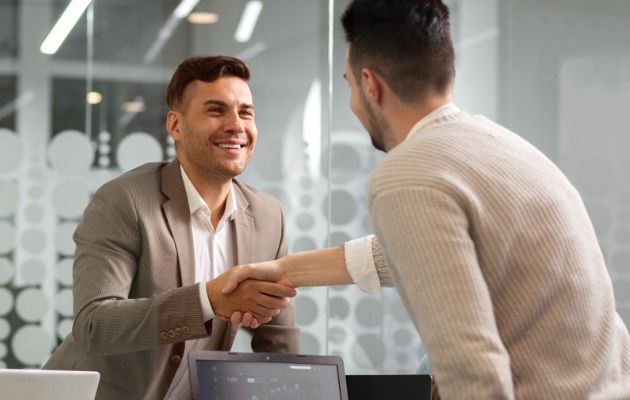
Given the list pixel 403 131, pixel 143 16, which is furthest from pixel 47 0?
pixel 403 131

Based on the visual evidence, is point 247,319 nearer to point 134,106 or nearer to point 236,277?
point 236,277

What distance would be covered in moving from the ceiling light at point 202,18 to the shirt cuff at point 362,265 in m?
3.00

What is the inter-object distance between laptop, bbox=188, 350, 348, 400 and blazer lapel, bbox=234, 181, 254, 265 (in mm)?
545

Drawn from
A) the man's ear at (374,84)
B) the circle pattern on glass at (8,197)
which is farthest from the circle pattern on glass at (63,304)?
the man's ear at (374,84)

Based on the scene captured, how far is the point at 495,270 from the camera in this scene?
148cm

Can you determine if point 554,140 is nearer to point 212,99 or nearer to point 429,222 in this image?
point 212,99

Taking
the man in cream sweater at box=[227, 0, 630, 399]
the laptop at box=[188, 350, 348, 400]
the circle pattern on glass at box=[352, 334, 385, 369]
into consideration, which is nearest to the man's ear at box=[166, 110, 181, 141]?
the laptop at box=[188, 350, 348, 400]

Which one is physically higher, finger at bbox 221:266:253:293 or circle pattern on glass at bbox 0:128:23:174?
circle pattern on glass at bbox 0:128:23:174

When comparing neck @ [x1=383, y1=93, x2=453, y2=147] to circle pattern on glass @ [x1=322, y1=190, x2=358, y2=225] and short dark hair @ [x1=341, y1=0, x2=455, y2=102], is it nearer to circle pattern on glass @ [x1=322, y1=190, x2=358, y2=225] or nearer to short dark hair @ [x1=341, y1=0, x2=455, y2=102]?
short dark hair @ [x1=341, y1=0, x2=455, y2=102]

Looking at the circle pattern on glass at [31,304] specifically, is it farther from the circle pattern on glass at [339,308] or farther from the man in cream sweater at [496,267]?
the man in cream sweater at [496,267]

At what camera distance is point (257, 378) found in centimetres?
228

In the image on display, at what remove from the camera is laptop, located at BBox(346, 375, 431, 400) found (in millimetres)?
2328

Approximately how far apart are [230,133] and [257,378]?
924 millimetres

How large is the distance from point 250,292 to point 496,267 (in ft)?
3.84
